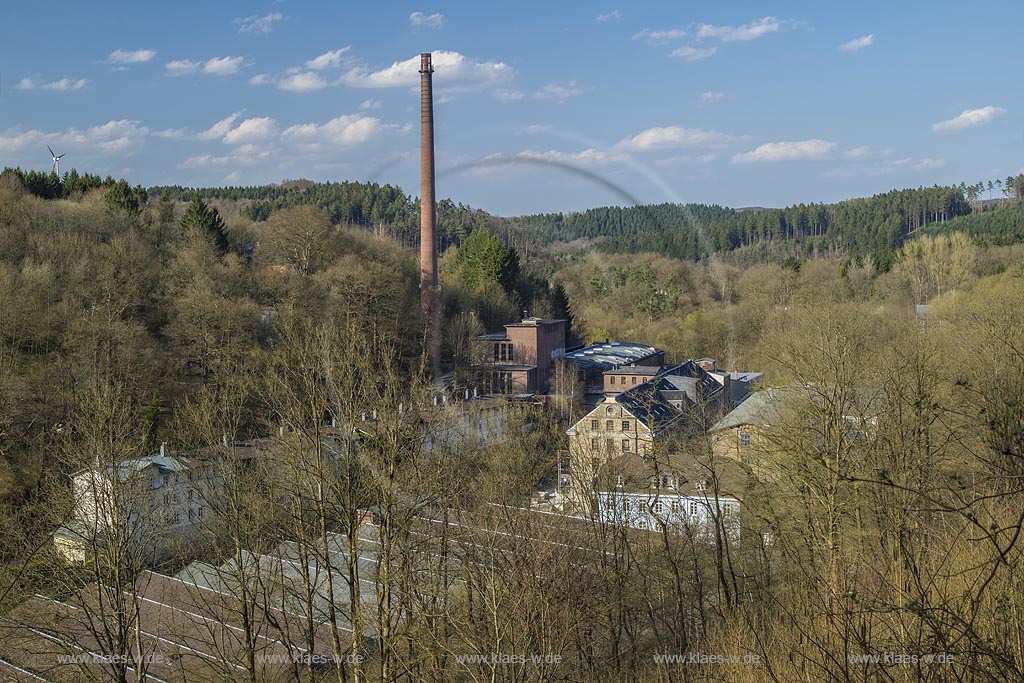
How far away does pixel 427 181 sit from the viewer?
3603cm

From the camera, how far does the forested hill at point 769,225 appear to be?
7312 centimetres

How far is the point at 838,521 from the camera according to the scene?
39.9ft

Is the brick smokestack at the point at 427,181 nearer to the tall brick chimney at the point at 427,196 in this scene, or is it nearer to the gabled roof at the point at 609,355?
the tall brick chimney at the point at 427,196

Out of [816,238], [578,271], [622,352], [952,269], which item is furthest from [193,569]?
[816,238]

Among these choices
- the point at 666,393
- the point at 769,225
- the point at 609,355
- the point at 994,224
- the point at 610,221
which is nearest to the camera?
the point at 666,393

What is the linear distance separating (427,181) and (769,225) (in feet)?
189

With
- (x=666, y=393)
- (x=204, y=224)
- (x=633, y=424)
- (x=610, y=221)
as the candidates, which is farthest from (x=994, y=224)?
(x=204, y=224)

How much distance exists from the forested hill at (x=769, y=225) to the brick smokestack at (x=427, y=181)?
35.2 m

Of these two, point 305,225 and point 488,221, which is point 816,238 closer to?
point 488,221

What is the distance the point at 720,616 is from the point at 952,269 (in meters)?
43.2

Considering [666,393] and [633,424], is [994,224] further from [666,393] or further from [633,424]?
[633,424]

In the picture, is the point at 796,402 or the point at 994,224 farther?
the point at 994,224

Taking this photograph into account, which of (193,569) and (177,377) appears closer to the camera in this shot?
(193,569)

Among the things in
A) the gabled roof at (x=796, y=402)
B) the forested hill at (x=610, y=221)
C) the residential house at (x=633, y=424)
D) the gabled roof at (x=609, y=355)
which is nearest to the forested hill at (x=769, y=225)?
the forested hill at (x=610, y=221)
